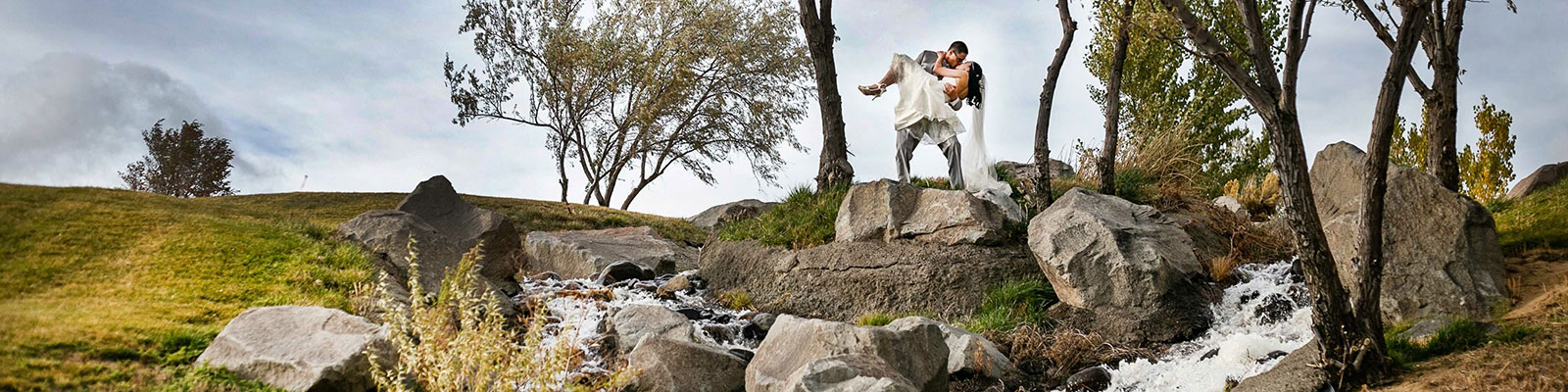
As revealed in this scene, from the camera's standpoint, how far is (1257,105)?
302 inches

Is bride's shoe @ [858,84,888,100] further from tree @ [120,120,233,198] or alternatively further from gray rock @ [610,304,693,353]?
tree @ [120,120,233,198]

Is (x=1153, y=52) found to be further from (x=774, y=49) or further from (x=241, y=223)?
(x=241, y=223)

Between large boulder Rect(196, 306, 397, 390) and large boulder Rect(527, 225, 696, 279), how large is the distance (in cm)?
618

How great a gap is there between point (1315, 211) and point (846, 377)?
3.75 m

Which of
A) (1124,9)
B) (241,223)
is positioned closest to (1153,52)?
(1124,9)

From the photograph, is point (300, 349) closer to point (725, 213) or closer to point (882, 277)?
point (882, 277)

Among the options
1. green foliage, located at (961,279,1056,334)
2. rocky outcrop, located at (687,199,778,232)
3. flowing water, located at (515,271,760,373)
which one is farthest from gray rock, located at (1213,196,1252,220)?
rocky outcrop, located at (687,199,778,232)

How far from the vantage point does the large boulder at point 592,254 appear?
14469 millimetres

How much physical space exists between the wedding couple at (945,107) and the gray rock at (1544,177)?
806 cm

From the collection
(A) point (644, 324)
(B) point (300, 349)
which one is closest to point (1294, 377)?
(A) point (644, 324)

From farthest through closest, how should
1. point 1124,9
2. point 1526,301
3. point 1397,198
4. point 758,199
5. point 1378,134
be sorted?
point 758,199 → point 1124,9 → point 1397,198 → point 1526,301 → point 1378,134

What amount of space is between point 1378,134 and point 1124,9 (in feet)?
20.6

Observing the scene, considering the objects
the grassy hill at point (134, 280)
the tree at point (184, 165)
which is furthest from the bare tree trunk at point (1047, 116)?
the tree at point (184, 165)

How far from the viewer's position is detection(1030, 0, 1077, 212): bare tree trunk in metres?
13.3
